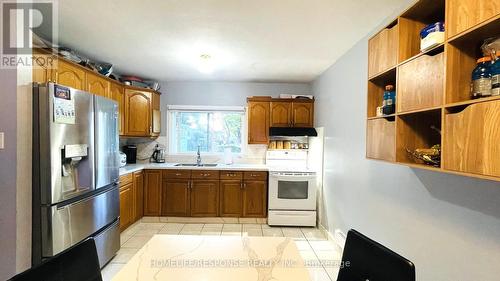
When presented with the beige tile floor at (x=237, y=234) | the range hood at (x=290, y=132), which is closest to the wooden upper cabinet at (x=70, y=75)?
the beige tile floor at (x=237, y=234)

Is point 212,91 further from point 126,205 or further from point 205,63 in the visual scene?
point 126,205

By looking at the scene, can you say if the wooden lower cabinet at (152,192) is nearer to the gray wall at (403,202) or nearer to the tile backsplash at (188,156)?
the tile backsplash at (188,156)

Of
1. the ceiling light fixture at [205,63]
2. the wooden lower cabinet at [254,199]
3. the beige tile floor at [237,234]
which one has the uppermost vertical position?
the ceiling light fixture at [205,63]

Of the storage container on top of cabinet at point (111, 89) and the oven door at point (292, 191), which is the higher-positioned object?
the storage container on top of cabinet at point (111, 89)

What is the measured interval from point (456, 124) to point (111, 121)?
9.41 ft

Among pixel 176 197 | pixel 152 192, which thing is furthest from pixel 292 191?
pixel 152 192

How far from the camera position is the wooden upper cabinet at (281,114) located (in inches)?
168

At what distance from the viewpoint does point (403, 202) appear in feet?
5.93

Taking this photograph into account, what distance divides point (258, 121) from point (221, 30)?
215 cm

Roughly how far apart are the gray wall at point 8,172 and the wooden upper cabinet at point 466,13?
8.76 ft

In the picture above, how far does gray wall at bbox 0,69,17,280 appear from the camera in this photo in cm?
176

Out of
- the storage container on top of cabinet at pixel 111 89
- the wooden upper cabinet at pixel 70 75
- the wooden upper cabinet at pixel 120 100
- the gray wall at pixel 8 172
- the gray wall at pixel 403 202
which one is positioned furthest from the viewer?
the wooden upper cabinet at pixel 120 100

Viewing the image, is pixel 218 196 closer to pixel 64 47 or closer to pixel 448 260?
pixel 64 47

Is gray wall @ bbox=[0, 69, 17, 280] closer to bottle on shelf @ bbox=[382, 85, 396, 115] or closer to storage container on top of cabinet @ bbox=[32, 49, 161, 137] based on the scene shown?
storage container on top of cabinet @ bbox=[32, 49, 161, 137]
